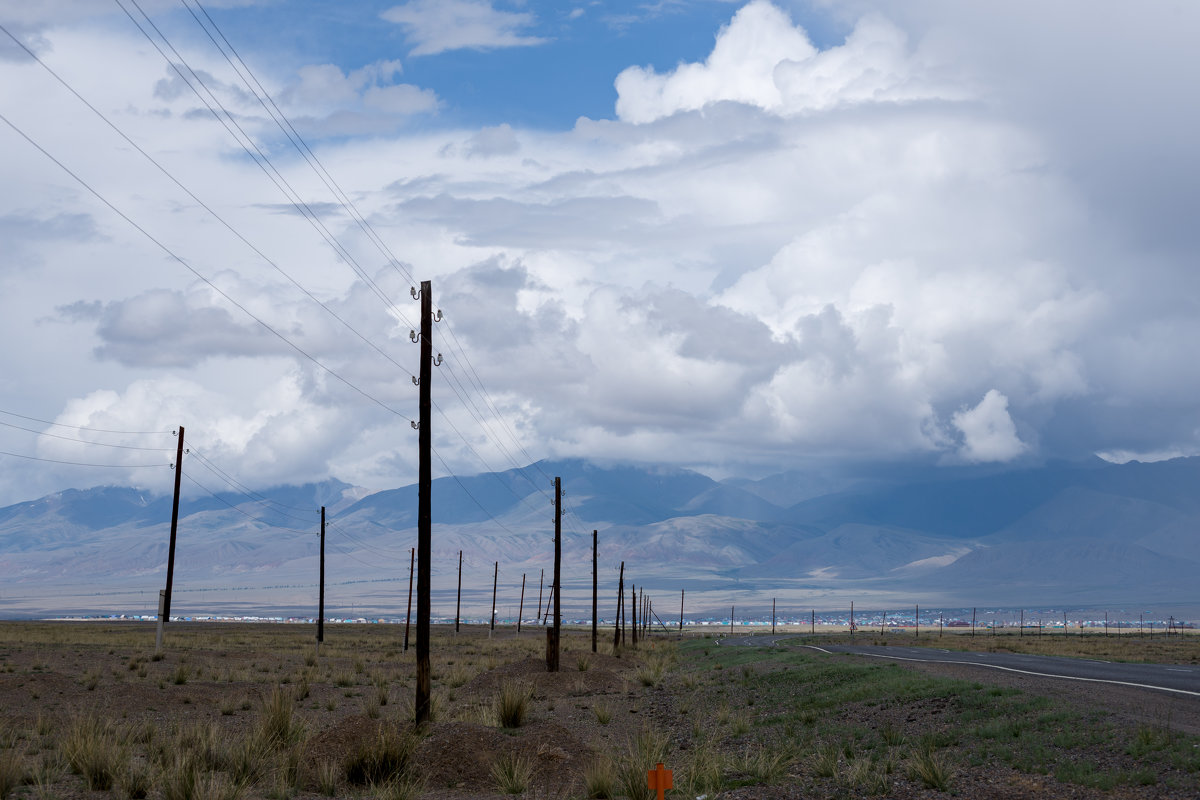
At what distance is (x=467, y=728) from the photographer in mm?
20750

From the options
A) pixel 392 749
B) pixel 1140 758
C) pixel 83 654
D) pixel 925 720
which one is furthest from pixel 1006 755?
pixel 83 654

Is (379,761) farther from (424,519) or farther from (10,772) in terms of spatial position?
(424,519)

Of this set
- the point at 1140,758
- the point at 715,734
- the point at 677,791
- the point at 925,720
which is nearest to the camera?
the point at 1140,758

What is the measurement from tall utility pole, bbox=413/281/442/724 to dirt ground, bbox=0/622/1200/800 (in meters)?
0.79

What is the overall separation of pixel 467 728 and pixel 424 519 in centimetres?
685

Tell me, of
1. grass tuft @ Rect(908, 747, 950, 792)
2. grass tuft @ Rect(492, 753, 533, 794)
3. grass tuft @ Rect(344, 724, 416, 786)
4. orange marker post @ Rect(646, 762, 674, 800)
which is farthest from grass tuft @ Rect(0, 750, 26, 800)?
grass tuft @ Rect(908, 747, 950, 792)

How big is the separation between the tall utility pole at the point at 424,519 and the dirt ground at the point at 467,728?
2.59 feet

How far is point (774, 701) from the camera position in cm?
3028

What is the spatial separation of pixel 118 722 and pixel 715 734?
13.0 m

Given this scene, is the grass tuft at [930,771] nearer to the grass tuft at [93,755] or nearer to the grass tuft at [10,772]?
the grass tuft at [93,755]

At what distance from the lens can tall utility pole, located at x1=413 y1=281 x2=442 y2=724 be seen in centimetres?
2452

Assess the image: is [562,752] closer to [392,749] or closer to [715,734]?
[392,749]

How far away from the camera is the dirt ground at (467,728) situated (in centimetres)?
1664

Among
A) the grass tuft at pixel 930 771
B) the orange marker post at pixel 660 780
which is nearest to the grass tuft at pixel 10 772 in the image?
the orange marker post at pixel 660 780
